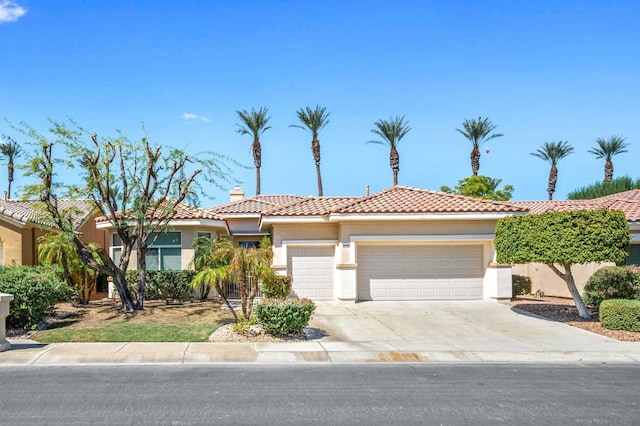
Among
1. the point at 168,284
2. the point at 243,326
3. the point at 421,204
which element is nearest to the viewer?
the point at 243,326

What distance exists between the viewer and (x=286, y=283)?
739 inches

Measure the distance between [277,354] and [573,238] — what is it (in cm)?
832

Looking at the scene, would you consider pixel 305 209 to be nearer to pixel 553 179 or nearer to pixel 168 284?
pixel 168 284

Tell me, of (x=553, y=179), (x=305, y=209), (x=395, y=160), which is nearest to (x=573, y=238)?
(x=305, y=209)

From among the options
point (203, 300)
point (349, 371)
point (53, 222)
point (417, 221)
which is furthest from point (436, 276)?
point (53, 222)

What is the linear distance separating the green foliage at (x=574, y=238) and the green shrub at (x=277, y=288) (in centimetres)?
769

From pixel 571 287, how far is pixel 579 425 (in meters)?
10.0

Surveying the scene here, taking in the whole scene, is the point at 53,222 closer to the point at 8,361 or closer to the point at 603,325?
the point at 8,361

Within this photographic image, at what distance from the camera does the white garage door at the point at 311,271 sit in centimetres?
1995

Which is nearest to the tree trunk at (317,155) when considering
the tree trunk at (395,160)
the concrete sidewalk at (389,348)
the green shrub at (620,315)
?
the tree trunk at (395,160)

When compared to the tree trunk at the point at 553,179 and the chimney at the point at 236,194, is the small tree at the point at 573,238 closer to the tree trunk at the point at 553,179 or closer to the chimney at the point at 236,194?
the chimney at the point at 236,194

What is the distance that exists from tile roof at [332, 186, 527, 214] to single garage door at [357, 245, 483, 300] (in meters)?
1.46

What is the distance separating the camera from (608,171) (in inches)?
1972

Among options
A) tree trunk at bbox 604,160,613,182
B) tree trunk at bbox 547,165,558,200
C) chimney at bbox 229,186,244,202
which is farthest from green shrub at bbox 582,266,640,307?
tree trunk at bbox 604,160,613,182
